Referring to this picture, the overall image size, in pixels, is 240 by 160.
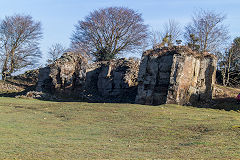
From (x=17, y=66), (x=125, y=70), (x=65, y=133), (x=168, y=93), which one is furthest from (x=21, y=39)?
(x=65, y=133)

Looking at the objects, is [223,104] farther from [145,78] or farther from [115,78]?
[115,78]

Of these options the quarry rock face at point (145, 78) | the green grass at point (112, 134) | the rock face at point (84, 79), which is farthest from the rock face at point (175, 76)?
the rock face at point (84, 79)

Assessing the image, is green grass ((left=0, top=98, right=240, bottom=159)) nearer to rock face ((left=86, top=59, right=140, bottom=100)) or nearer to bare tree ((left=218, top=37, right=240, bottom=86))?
rock face ((left=86, top=59, right=140, bottom=100))

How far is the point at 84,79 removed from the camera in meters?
35.6

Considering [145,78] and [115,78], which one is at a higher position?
[115,78]

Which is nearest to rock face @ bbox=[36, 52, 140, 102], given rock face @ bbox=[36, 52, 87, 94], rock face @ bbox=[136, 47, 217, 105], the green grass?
rock face @ bbox=[36, 52, 87, 94]

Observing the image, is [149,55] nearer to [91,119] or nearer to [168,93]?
[168,93]

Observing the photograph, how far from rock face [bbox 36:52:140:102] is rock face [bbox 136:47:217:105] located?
5320 mm

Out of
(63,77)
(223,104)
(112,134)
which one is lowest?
(112,134)

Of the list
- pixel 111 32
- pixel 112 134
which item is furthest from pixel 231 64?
pixel 112 134

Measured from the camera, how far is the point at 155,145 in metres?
11.4

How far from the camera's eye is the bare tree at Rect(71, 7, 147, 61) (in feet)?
158

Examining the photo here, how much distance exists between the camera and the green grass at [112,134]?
9.45m

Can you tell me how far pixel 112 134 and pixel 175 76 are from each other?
13070 millimetres
